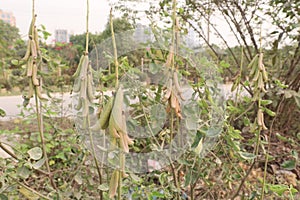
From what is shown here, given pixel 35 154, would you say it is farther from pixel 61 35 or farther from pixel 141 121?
pixel 61 35

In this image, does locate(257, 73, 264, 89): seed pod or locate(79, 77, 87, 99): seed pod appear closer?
locate(79, 77, 87, 99): seed pod

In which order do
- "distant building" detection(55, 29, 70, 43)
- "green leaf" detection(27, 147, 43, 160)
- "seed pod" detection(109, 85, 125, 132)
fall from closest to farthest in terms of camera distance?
"seed pod" detection(109, 85, 125, 132)
"green leaf" detection(27, 147, 43, 160)
"distant building" detection(55, 29, 70, 43)

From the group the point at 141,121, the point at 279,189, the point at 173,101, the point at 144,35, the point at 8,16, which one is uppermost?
the point at 8,16

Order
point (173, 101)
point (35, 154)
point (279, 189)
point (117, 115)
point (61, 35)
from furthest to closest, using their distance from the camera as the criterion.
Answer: point (61, 35) < point (279, 189) < point (35, 154) < point (173, 101) < point (117, 115)

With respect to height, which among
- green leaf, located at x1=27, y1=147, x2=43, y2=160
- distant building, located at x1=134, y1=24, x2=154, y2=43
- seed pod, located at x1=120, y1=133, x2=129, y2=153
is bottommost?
green leaf, located at x1=27, y1=147, x2=43, y2=160

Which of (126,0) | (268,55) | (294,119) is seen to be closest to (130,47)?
(126,0)

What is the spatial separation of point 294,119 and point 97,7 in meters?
2.07

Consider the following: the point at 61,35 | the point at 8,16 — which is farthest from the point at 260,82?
the point at 8,16

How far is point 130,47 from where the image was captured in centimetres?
64

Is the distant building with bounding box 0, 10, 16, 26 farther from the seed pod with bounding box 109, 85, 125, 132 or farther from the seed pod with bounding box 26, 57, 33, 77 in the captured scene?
the seed pod with bounding box 109, 85, 125, 132

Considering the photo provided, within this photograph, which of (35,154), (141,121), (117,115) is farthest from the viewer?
(141,121)

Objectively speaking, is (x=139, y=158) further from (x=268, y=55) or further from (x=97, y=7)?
(x=268, y=55)

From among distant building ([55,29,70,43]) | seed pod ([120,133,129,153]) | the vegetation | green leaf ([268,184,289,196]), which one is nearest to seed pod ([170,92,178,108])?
the vegetation

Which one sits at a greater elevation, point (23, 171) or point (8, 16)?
point (8, 16)
